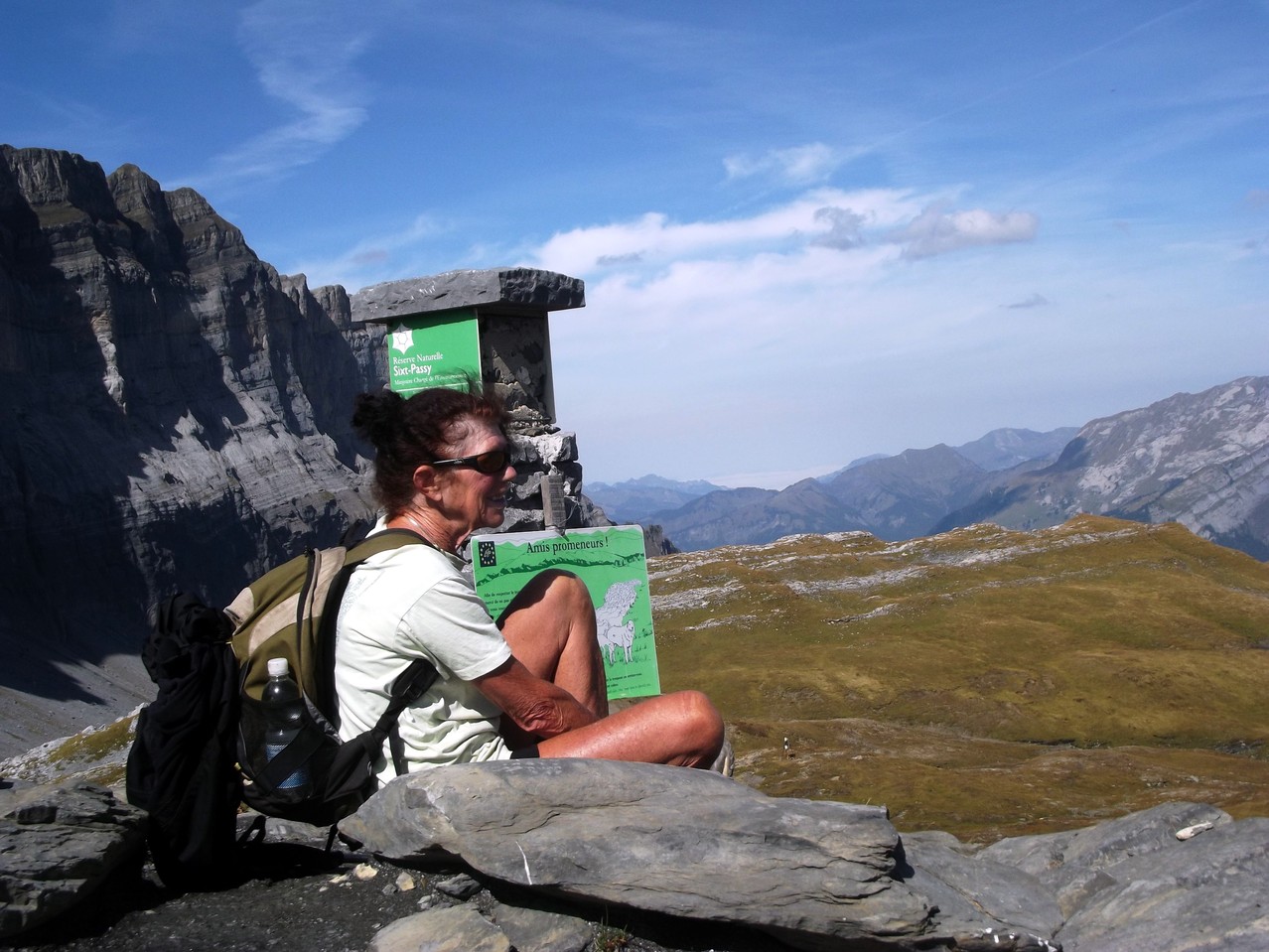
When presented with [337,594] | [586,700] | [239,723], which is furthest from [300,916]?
[586,700]

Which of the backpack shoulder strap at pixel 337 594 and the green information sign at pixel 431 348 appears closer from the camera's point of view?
the backpack shoulder strap at pixel 337 594

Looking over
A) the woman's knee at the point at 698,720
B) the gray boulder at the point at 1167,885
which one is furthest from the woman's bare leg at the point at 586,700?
the gray boulder at the point at 1167,885

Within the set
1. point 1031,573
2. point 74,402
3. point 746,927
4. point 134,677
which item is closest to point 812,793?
point 746,927

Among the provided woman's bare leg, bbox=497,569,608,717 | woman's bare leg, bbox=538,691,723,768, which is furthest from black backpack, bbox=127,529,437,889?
woman's bare leg, bbox=538,691,723,768

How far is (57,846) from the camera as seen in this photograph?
23.1 ft

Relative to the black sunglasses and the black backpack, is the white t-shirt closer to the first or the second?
the black backpack

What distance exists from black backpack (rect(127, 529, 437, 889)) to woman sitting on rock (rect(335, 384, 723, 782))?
0.15 meters

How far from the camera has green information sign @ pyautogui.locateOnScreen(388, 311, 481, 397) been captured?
44.9 ft

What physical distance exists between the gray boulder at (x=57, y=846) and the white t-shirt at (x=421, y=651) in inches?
69.2

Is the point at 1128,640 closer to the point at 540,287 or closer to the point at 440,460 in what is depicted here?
the point at 540,287

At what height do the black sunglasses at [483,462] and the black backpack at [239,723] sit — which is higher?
the black sunglasses at [483,462]

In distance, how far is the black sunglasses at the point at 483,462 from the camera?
25.9 ft

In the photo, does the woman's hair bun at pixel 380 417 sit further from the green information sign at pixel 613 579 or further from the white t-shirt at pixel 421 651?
the green information sign at pixel 613 579

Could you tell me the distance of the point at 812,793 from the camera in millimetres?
34188
